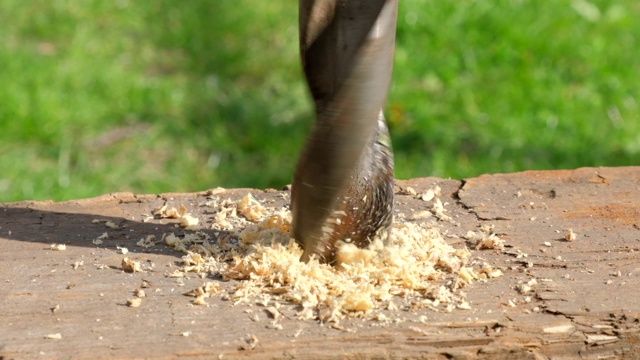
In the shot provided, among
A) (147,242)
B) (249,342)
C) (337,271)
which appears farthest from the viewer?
(147,242)

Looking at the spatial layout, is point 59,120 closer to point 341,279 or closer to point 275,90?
point 275,90

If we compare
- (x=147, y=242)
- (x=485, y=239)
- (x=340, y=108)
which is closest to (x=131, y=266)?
(x=147, y=242)

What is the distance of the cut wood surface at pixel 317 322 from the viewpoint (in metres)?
1.57

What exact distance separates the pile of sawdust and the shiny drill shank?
0.06 metres

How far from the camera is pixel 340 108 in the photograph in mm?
1621

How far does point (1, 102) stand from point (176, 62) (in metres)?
0.78

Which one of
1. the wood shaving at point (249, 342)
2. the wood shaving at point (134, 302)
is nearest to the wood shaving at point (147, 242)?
the wood shaving at point (134, 302)

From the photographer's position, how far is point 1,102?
3500 mm

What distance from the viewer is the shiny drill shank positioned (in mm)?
1606

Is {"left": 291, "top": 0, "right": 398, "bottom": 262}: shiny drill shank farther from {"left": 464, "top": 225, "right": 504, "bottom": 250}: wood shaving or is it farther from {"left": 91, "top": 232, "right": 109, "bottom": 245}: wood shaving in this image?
{"left": 91, "top": 232, "right": 109, "bottom": 245}: wood shaving

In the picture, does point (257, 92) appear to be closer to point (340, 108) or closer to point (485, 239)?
point (485, 239)

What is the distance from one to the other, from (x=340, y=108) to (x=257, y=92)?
217cm

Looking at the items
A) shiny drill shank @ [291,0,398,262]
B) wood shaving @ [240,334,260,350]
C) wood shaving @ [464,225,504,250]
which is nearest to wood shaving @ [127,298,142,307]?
wood shaving @ [240,334,260,350]

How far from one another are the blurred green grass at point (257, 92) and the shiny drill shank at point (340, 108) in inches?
58.7
